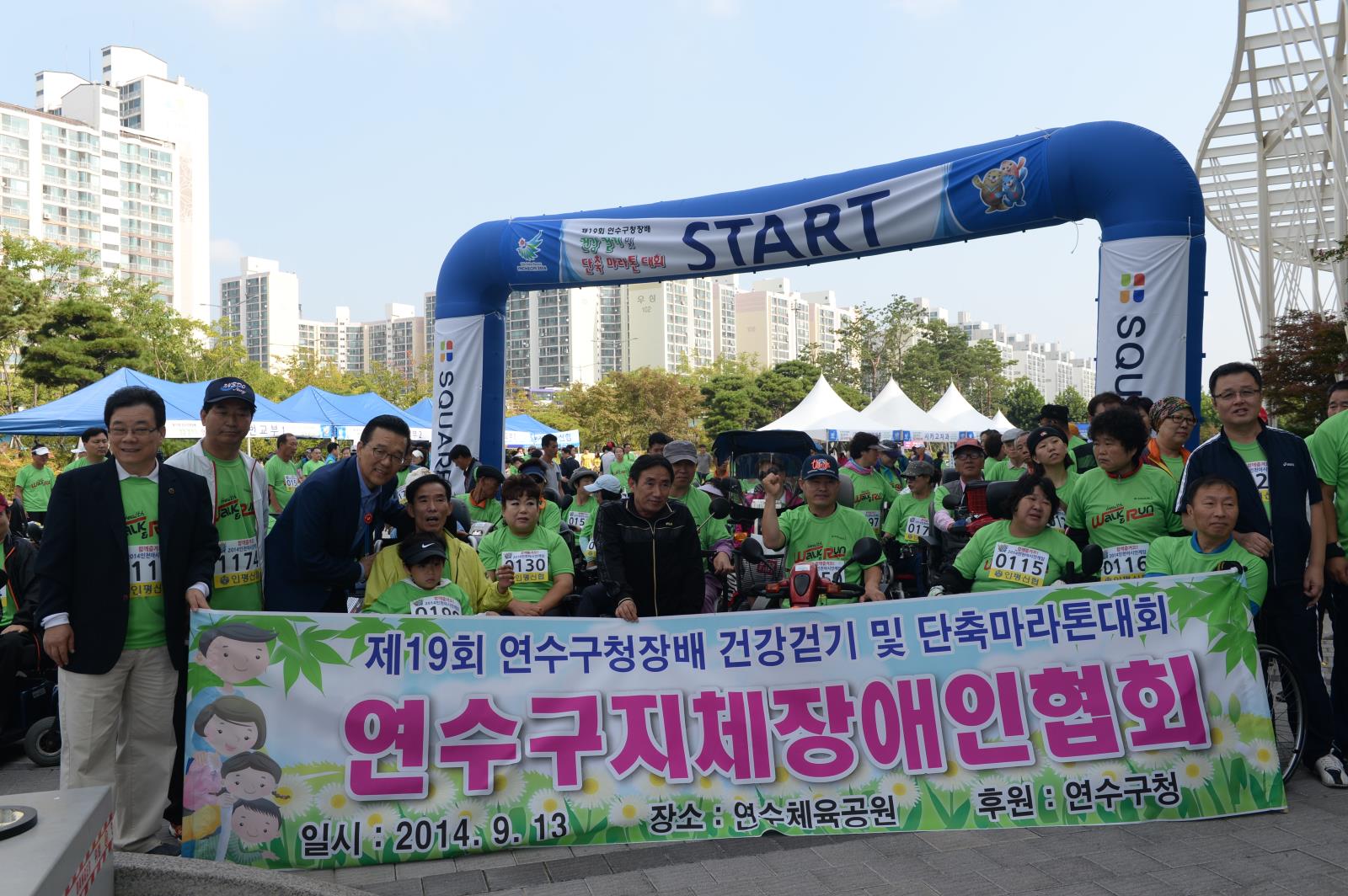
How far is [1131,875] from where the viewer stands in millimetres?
3609

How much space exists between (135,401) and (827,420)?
2511cm

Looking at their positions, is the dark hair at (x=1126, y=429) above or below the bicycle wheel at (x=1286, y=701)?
above

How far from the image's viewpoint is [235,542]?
4473 millimetres

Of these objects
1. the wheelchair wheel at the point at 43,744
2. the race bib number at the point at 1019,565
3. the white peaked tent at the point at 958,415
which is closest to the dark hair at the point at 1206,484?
the race bib number at the point at 1019,565

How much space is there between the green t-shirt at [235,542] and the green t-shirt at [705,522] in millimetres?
2713

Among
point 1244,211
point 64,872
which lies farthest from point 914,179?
point 1244,211

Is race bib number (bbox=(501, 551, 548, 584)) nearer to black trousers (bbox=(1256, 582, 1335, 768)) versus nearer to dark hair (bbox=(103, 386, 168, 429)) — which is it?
dark hair (bbox=(103, 386, 168, 429))

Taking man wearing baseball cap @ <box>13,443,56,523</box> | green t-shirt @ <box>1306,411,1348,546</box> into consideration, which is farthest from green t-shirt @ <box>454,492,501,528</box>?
man wearing baseball cap @ <box>13,443,56,523</box>

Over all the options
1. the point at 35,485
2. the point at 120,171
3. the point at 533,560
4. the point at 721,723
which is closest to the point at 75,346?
the point at 35,485

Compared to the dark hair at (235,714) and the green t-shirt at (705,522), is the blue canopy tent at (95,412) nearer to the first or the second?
the green t-shirt at (705,522)

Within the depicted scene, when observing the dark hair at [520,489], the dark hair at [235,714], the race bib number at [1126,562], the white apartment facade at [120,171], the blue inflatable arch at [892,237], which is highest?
the white apartment facade at [120,171]

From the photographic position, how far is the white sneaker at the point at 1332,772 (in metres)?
4.50

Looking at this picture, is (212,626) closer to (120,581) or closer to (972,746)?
(120,581)

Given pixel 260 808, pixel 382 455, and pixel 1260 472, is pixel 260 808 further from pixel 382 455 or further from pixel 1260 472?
pixel 1260 472
